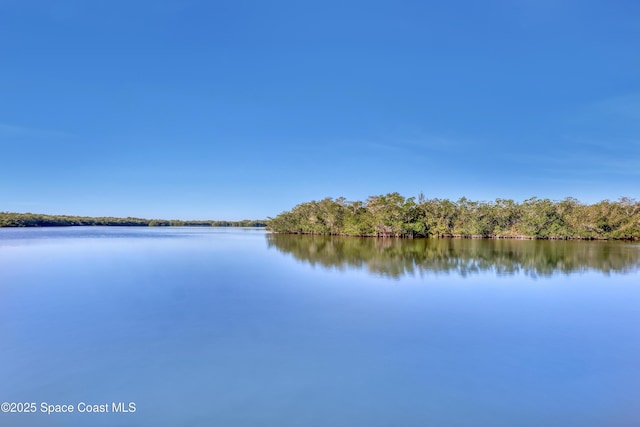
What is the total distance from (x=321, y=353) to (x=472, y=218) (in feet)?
154

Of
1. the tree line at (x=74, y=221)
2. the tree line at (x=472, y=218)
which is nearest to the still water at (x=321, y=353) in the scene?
the tree line at (x=472, y=218)

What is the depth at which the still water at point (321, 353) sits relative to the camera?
380cm

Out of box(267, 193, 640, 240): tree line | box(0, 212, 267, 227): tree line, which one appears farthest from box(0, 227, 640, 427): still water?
box(0, 212, 267, 227): tree line

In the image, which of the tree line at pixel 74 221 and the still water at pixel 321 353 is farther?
the tree line at pixel 74 221

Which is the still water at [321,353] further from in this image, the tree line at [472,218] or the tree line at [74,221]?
the tree line at [74,221]

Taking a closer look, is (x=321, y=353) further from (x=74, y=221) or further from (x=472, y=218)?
(x=74, y=221)

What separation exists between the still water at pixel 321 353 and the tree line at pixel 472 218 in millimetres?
33998

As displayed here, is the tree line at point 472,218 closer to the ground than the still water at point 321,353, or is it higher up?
higher up

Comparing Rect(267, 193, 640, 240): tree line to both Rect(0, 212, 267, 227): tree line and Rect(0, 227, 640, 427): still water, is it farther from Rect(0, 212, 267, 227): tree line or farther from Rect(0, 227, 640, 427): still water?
Rect(0, 212, 267, 227): tree line

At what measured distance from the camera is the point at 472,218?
4772 cm

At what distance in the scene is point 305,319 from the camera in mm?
7215

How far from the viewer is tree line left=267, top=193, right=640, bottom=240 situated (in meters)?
42.4

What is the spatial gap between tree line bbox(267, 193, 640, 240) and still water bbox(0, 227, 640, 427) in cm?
3400

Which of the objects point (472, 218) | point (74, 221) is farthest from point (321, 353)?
point (74, 221)
